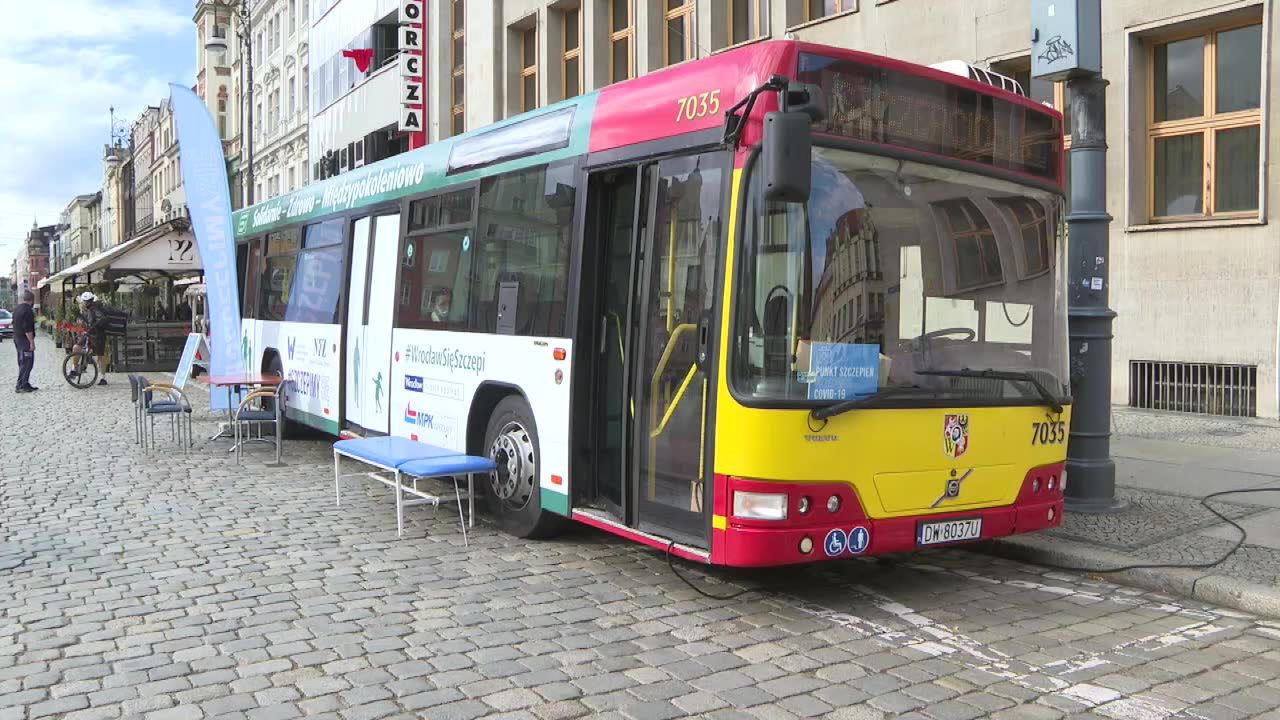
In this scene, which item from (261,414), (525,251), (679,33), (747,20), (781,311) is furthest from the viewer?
(679,33)

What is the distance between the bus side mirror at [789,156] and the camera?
5125 millimetres

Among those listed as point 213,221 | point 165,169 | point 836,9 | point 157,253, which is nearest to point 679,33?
point 836,9

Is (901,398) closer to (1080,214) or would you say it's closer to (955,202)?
(955,202)

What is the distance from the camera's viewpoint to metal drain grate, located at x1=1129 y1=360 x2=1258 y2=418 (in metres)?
13.2

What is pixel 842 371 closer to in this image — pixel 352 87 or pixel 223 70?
pixel 352 87

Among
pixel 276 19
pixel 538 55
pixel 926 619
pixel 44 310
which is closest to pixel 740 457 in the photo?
pixel 926 619

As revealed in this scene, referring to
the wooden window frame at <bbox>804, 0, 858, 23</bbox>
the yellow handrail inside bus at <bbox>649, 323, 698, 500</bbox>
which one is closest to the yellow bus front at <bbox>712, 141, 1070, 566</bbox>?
the yellow handrail inside bus at <bbox>649, 323, 698, 500</bbox>

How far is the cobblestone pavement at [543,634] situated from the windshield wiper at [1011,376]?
3.64 ft

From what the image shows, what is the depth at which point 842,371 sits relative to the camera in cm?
558

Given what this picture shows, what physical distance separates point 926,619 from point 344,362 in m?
7.03

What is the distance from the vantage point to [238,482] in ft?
33.9

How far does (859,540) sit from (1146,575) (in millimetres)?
2080

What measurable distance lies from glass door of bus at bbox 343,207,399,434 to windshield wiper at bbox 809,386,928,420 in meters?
5.44

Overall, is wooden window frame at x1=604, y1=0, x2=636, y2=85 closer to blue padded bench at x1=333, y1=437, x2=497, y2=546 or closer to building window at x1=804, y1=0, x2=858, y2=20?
building window at x1=804, y1=0, x2=858, y2=20
